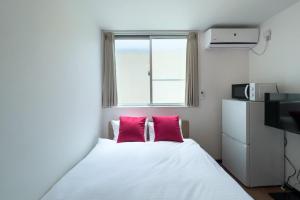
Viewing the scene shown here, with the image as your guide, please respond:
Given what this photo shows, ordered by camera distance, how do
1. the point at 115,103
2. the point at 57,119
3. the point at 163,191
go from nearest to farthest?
the point at 163,191 → the point at 57,119 → the point at 115,103

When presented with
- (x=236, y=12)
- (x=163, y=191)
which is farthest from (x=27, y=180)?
(x=236, y=12)

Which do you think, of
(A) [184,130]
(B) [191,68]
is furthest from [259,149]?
(B) [191,68]

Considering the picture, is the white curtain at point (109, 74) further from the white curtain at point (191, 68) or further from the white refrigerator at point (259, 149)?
the white refrigerator at point (259, 149)

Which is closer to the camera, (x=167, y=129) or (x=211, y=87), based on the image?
(x=167, y=129)

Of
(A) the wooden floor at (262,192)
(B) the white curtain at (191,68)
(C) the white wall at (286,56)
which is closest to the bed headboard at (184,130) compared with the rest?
(B) the white curtain at (191,68)

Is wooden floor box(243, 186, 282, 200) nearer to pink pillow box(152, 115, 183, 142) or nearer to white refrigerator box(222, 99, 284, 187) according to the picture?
white refrigerator box(222, 99, 284, 187)

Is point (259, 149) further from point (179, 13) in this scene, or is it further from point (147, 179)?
point (179, 13)

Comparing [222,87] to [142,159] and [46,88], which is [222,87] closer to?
[142,159]

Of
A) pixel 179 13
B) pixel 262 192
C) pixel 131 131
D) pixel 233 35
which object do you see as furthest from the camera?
pixel 233 35

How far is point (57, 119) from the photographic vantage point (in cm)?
187

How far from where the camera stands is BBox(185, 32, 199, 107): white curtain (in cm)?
367

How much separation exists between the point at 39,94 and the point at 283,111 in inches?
101

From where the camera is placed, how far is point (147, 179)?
→ 1.82 metres

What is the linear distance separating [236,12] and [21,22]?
8.70ft
